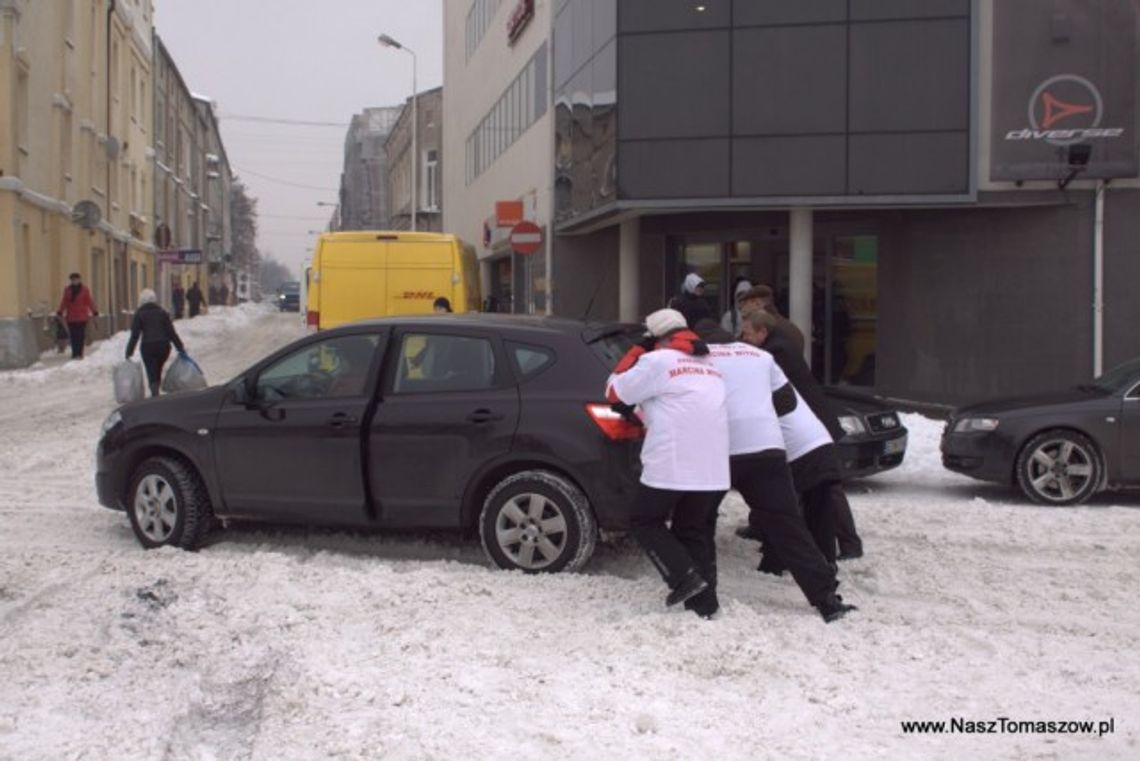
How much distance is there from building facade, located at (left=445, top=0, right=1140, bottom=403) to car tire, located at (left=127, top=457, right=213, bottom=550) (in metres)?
8.62

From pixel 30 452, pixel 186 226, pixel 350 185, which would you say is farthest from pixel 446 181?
pixel 350 185

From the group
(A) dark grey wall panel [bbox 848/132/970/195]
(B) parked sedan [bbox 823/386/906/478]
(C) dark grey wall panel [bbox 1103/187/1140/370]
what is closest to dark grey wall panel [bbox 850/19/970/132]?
(A) dark grey wall panel [bbox 848/132/970/195]

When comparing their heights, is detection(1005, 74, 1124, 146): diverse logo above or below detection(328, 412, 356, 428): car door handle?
above

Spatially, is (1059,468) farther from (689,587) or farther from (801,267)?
(801,267)

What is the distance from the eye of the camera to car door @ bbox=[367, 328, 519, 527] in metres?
6.83

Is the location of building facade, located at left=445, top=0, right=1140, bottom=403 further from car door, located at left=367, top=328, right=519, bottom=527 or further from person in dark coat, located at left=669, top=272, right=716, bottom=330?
car door, located at left=367, top=328, right=519, bottom=527

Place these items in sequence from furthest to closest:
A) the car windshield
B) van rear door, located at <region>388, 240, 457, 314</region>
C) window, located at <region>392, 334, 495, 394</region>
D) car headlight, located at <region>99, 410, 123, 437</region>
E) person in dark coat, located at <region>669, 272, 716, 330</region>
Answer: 1. van rear door, located at <region>388, 240, 457, 314</region>
2. person in dark coat, located at <region>669, 272, 716, 330</region>
3. the car windshield
4. car headlight, located at <region>99, 410, 123, 437</region>
5. window, located at <region>392, 334, 495, 394</region>

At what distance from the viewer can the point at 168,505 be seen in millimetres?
7504

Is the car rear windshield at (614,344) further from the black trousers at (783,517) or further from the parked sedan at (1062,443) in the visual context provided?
the parked sedan at (1062,443)

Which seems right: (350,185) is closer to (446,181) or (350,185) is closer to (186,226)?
(186,226)

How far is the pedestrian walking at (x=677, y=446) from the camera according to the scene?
18.6ft

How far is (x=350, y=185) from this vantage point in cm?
12106

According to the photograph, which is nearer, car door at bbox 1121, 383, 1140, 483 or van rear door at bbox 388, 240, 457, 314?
car door at bbox 1121, 383, 1140, 483

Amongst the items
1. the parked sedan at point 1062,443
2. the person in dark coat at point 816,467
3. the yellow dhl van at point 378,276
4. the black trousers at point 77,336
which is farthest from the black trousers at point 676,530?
the black trousers at point 77,336
